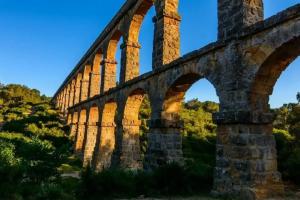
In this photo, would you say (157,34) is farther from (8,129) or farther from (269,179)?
(8,129)

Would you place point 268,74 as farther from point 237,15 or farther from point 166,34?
point 166,34

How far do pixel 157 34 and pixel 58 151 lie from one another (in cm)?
565

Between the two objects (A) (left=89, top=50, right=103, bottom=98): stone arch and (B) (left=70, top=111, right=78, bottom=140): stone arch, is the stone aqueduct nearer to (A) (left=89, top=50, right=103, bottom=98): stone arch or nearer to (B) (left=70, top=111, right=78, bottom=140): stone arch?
(A) (left=89, top=50, right=103, bottom=98): stone arch

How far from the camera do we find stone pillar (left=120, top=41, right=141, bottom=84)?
527 inches

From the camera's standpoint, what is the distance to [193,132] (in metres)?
17.8

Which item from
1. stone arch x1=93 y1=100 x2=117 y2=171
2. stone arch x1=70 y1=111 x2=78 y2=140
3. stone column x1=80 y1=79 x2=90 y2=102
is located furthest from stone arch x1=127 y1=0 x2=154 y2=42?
stone arch x1=70 y1=111 x2=78 y2=140

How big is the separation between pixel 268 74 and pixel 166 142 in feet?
13.2

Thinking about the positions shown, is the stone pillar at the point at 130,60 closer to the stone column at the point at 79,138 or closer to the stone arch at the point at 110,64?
the stone arch at the point at 110,64

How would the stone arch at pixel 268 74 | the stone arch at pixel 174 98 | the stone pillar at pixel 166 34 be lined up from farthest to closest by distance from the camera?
1. the stone pillar at pixel 166 34
2. the stone arch at pixel 174 98
3. the stone arch at pixel 268 74

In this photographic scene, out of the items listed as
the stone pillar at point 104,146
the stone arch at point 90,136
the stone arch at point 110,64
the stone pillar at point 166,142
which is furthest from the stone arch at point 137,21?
the stone pillar at point 166,142

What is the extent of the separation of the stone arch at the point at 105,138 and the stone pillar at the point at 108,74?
76.8 inches

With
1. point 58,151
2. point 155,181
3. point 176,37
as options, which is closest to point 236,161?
point 155,181

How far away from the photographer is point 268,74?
611 cm

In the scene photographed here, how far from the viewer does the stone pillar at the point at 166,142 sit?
9023 mm
